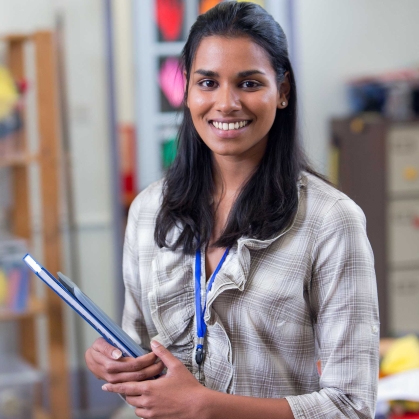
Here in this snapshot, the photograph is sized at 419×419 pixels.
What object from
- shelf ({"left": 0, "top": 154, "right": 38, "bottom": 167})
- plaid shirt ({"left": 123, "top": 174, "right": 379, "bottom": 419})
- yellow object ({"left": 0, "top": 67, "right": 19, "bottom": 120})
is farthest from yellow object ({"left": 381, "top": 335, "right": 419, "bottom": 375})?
yellow object ({"left": 0, "top": 67, "right": 19, "bottom": 120})

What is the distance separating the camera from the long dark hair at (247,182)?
1126 mm

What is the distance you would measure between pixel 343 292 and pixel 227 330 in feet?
0.64

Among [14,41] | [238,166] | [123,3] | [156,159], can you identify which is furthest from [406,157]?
[238,166]

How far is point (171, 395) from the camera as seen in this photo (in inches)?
40.6

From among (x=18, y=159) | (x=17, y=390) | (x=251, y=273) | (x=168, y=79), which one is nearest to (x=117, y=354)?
(x=251, y=273)

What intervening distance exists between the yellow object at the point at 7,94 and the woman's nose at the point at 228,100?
2028 millimetres

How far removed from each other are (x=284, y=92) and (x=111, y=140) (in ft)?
7.47

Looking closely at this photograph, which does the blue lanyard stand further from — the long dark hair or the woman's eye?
the woman's eye

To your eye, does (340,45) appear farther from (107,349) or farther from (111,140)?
(107,349)

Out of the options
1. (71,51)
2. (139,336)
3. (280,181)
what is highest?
(71,51)

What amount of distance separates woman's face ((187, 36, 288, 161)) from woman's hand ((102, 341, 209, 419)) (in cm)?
35

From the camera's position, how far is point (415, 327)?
4.09 meters

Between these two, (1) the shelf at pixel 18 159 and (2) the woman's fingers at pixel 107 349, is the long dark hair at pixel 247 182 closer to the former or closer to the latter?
(2) the woman's fingers at pixel 107 349

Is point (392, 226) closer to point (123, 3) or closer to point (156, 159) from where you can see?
point (156, 159)
